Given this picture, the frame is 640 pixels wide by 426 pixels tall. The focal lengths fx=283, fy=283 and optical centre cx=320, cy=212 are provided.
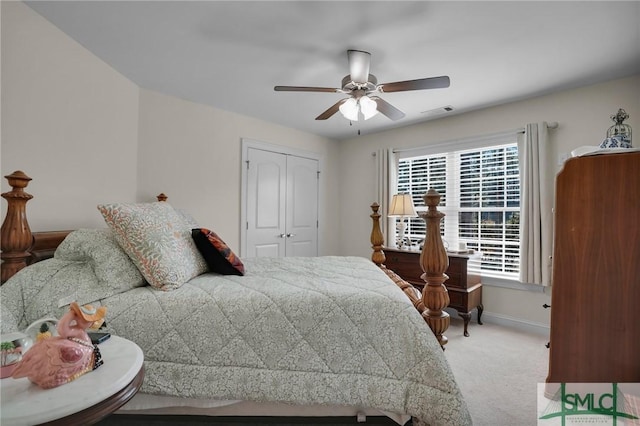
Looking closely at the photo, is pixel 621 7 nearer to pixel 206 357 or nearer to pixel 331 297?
pixel 331 297

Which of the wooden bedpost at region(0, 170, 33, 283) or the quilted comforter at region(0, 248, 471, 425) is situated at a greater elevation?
the wooden bedpost at region(0, 170, 33, 283)

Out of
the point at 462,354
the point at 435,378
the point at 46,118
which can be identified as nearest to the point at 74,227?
the point at 46,118

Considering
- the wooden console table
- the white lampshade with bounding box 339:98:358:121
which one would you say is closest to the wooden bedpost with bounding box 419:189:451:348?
the white lampshade with bounding box 339:98:358:121

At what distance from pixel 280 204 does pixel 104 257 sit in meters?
2.70

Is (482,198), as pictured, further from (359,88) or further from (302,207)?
(302,207)

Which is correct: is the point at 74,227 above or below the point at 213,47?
below

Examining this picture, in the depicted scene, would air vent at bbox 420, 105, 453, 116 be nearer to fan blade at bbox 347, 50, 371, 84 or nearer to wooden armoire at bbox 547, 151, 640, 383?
fan blade at bbox 347, 50, 371, 84

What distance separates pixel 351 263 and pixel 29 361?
5.42 ft

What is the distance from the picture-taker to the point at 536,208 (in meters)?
2.93

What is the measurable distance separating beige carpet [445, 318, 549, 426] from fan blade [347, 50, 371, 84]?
7.77 feet

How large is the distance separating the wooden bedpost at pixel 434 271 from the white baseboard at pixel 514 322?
2.36 m

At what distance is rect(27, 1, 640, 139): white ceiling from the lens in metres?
1.73

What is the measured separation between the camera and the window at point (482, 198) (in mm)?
3219

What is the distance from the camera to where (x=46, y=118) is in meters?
1.84
